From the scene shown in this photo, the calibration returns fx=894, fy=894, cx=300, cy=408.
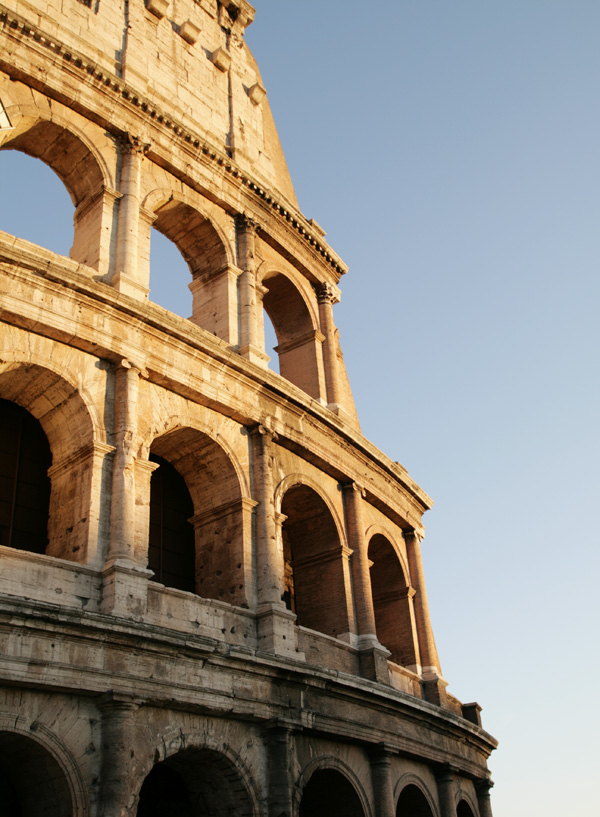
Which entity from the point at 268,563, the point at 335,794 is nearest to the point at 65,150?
the point at 268,563

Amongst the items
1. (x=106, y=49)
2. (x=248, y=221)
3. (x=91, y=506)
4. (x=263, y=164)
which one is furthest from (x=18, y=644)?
(x=263, y=164)

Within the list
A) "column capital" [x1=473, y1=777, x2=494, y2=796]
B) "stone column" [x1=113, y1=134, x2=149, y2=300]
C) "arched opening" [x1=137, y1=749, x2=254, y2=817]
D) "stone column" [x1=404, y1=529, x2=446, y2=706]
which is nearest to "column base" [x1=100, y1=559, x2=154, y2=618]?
"arched opening" [x1=137, y1=749, x2=254, y2=817]

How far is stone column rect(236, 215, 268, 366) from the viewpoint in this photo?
1612 cm

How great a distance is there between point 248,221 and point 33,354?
6.71 meters

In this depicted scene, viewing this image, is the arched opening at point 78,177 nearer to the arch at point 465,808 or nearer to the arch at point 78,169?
the arch at point 78,169

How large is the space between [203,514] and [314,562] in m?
2.90

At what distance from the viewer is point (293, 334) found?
19547 millimetres

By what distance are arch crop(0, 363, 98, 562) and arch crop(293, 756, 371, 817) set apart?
539 centimetres

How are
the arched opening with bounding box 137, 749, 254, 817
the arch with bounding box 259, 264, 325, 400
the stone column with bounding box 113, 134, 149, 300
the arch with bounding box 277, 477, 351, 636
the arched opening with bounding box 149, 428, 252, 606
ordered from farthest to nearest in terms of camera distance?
1. the arch with bounding box 259, 264, 325, 400
2. the arch with bounding box 277, 477, 351, 636
3. the stone column with bounding box 113, 134, 149, 300
4. the arched opening with bounding box 149, 428, 252, 606
5. the arched opening with bounding box 137, 749, 254, 817

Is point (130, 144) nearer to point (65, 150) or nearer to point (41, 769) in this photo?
point (65, 150)

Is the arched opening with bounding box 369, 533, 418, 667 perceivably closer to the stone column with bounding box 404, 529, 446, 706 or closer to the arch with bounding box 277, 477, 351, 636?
the stone column with bounding box 404, 529, 446, 706

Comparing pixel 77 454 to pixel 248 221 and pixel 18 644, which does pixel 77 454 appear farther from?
pixel 248 221

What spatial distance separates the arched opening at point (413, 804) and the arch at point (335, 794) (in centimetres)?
223

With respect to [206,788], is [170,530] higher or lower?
higher
